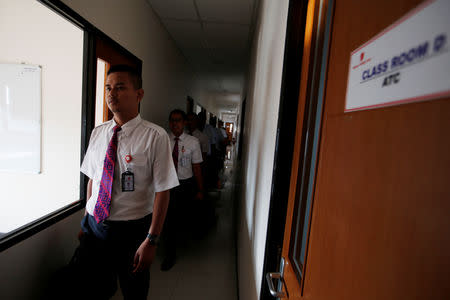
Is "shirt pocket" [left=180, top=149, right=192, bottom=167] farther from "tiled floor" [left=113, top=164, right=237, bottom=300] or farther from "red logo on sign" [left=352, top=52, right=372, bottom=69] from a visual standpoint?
"red logo on sign" [left=352, top=52, right=372, bottom=69]

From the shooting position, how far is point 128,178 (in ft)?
4.39

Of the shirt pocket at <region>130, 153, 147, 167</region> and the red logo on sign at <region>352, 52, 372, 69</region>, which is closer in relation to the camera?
the red logo on sign at <region>352, 52, 372, 69</region>

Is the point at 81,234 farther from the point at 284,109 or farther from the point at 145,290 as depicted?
the point at 284,109

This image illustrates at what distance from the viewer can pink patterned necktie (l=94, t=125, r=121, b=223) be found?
1293mm

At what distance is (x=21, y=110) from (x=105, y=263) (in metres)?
1.58

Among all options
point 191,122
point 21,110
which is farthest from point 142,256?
point 191,122

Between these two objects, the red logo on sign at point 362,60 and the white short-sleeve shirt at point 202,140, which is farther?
the white short-sleeve shirt at point 202,140

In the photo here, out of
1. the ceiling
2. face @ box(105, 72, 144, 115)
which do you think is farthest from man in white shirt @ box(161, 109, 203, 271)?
the ceiling

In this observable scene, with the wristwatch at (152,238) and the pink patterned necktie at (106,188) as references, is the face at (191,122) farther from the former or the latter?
the wristwatch at (152,238)

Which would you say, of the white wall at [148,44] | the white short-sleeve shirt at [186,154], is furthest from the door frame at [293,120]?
the white short-sleeve shirt at [186,154]

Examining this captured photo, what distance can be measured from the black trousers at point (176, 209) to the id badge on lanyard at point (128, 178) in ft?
3.43

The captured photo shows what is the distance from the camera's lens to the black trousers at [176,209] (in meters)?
2.33

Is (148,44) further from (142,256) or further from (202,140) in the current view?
(142,256)

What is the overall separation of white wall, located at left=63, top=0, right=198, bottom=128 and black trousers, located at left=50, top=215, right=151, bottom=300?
1.57 meters
